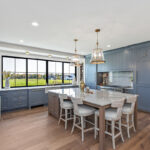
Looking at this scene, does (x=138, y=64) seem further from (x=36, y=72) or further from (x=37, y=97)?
(x=36, y=72)

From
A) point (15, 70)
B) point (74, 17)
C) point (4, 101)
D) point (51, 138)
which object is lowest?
point (51, 138)

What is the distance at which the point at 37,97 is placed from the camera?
4516 mm

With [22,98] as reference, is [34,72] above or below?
above

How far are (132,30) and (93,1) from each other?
1634mm

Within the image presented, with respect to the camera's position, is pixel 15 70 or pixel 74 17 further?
pixel 15 70

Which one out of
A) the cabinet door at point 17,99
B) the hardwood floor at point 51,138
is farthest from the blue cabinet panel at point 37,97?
the hardwood floor at point 51,138

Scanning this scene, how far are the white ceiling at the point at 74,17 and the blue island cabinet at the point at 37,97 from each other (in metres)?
2.44

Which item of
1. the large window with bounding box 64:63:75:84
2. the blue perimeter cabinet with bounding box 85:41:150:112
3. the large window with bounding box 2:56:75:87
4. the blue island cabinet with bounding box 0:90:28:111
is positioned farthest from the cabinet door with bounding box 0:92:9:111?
the blue perimeter cabinet with bounding box 85:41:150:112

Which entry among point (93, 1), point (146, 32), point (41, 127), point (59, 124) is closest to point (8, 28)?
point (93, 1)

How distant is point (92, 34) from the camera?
9.77 ft

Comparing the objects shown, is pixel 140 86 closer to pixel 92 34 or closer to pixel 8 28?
pixel 92 34

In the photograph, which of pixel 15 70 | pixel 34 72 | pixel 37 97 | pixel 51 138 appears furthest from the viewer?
pixel 34 72

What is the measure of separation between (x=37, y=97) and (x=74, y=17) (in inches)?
144

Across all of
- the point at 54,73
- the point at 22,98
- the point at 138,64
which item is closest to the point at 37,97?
the point at 22,98
